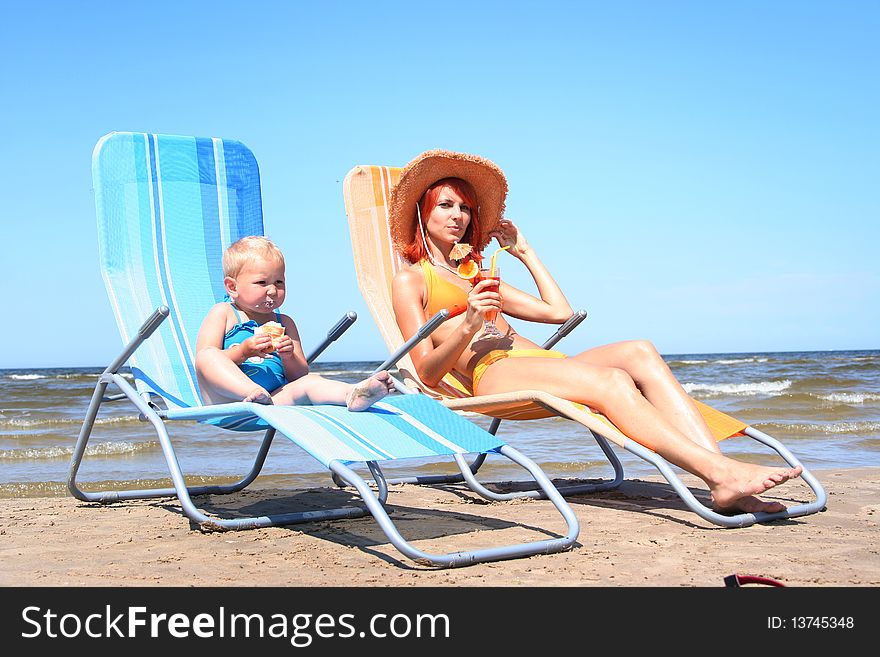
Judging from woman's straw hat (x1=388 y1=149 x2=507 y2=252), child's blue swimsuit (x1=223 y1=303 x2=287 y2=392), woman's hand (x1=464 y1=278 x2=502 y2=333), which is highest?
woman's straw hat (x1=388 y1=149 x2=507 y2=252)

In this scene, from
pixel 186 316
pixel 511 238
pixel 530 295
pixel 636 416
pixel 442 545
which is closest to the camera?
pixel 442 545

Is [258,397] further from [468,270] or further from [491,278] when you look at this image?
[468,270]

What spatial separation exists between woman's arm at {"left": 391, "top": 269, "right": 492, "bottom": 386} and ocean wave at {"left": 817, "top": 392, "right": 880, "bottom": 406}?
8.68 meters

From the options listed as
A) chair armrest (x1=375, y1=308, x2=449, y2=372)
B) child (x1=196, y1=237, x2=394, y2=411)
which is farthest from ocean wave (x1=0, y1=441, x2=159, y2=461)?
chair armrest (x1=375, y1=308, x2=449, y2=372)

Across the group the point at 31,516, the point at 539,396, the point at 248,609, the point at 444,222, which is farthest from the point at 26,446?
the point at 248,609

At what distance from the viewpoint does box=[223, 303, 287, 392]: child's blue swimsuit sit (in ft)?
12.6

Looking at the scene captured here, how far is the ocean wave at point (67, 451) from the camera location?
276 inches

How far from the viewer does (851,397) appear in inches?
473

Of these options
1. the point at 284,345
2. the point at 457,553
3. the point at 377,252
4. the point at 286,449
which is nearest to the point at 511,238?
the point at 377,252

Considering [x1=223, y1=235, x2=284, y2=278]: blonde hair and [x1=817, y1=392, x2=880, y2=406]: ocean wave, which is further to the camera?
[x1=817, y1=392, x2=880, y2=406]: ocean wave

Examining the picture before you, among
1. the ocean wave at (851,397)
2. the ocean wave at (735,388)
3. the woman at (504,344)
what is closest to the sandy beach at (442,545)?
the woman at (504,344)

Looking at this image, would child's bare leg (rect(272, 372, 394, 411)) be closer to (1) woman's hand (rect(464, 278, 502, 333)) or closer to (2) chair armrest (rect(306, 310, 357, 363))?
(2) chair armrest (rect(306, 310, 357, 363))

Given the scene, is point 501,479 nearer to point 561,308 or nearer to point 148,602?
point 561,308

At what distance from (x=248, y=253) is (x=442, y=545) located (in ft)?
5.18
